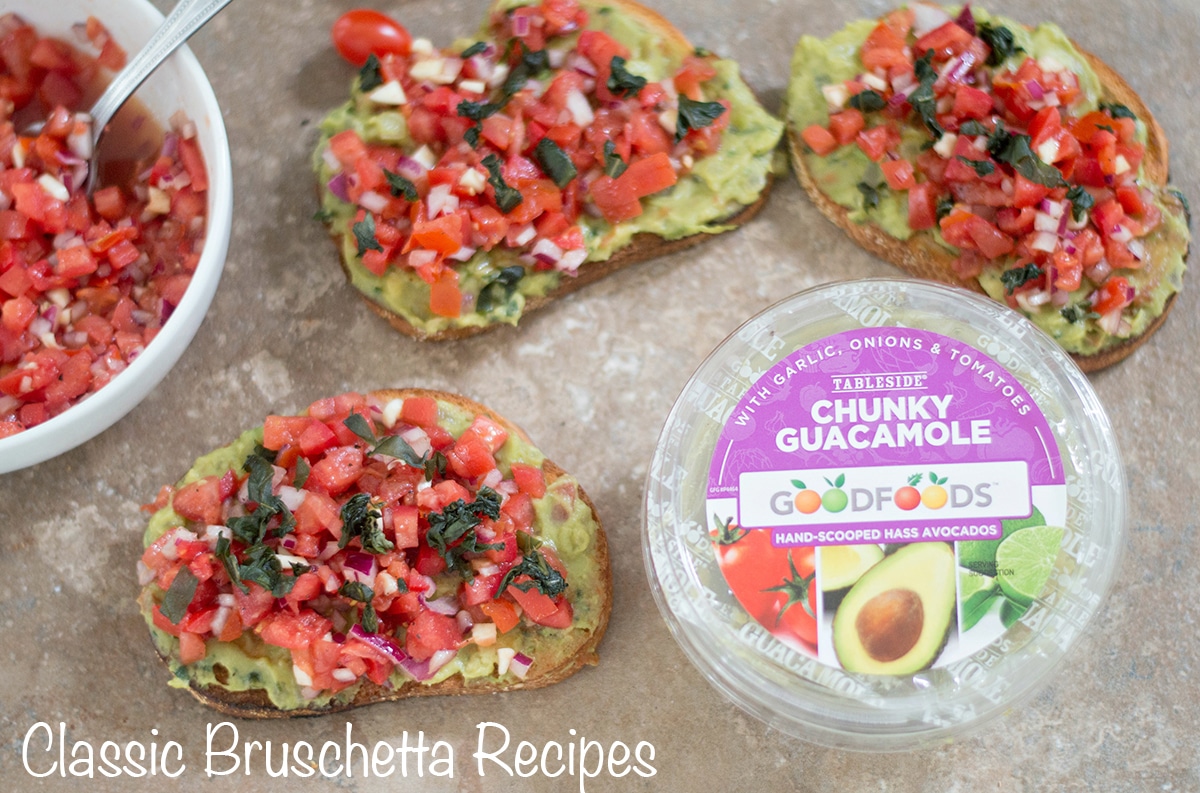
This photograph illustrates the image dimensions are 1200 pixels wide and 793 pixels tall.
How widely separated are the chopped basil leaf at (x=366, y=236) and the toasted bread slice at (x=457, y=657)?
1.44 ft

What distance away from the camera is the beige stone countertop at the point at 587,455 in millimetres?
3037

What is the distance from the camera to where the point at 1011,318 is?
2.76 m

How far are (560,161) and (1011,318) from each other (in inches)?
52.5

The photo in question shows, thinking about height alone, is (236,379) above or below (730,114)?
below

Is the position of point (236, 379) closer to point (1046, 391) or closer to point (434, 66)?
point (434, 66)

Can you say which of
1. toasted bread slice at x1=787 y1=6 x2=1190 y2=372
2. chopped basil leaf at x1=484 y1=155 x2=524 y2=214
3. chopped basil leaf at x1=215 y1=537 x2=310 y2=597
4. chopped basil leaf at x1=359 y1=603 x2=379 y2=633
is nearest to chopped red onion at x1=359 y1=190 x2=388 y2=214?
chopped basil leaf at x1=484 y1=155 x2=524 y2=214

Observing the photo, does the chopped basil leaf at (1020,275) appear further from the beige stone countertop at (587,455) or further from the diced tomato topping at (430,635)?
the diced tomato topping at (430,635)

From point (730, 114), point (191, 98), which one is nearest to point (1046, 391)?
point (730, 114)

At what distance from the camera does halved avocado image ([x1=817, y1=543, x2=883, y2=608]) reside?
262cm

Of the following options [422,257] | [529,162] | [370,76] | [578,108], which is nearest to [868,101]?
→ [578,108]

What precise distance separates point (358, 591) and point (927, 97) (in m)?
2.13

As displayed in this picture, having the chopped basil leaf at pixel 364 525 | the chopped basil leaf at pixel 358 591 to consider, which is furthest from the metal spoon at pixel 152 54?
the chopped basil leaf at pixel 358 591

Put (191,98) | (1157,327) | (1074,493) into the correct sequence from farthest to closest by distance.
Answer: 1. (1157,327)
2. (191,98)
3. (1074,493)

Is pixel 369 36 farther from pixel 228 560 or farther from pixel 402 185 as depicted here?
pixel 228 560
